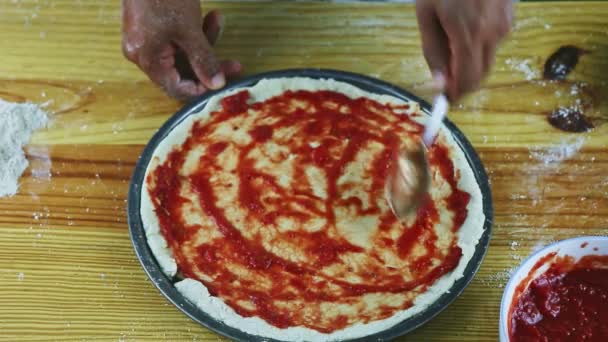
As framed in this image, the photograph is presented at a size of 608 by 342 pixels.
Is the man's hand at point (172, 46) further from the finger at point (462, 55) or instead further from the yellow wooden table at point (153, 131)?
the finger at point (462, 55)

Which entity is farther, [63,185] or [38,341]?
[63,185]

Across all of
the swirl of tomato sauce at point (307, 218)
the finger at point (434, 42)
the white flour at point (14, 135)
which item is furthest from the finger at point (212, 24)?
the finger at point (434, 42)

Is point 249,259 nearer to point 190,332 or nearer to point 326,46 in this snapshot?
point 190,332

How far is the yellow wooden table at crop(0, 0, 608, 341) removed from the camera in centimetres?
191

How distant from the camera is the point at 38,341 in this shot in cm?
184

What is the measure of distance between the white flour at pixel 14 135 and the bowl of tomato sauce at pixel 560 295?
5.11 ft

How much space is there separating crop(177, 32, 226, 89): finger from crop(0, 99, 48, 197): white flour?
556 mm

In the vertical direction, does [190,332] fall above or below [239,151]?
below

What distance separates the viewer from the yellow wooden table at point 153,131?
1.91 metres

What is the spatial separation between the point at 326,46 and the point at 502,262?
106cm

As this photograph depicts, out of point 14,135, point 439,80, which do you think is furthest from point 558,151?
point 14,135

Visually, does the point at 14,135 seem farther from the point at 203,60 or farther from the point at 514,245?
the point at 514,245

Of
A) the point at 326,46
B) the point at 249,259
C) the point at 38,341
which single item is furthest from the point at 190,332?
the point at 326,46

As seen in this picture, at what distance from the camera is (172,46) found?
226 centimetres
